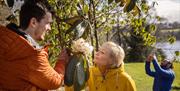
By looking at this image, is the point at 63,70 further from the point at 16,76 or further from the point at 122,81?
the point at 122,81

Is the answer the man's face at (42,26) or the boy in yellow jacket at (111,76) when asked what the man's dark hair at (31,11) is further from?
the boy in yellow jacket at (111,76)

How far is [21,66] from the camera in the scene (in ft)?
8.02

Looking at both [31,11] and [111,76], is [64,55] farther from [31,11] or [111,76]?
[111,76]

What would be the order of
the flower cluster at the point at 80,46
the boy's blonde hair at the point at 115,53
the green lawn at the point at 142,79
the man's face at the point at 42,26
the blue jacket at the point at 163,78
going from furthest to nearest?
the green lawn at the point at 142,79, the blue jacket at the point at 163,78, the boy's blonde hair at the point at 115,53, the man's face at the point at 42,26, the flower cluster at the point at 80,46

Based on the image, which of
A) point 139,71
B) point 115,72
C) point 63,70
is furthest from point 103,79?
point 139,71

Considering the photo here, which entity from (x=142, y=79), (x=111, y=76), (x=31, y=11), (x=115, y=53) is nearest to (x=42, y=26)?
(x=31, y=11)

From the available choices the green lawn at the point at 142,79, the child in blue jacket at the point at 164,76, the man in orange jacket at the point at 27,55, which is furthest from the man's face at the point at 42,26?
the green lawn at the point at 142,79

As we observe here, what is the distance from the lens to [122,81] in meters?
4.55

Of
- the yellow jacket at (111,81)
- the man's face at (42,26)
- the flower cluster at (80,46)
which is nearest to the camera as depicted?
the flower cluster at (80,46)

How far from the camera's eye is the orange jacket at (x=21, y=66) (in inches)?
94.6

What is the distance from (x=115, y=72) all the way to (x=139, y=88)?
20047 mm

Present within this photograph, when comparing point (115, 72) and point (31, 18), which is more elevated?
point (31, 18)

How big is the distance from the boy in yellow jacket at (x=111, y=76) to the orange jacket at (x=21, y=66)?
1922 millimetres

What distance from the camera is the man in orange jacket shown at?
241 cm
